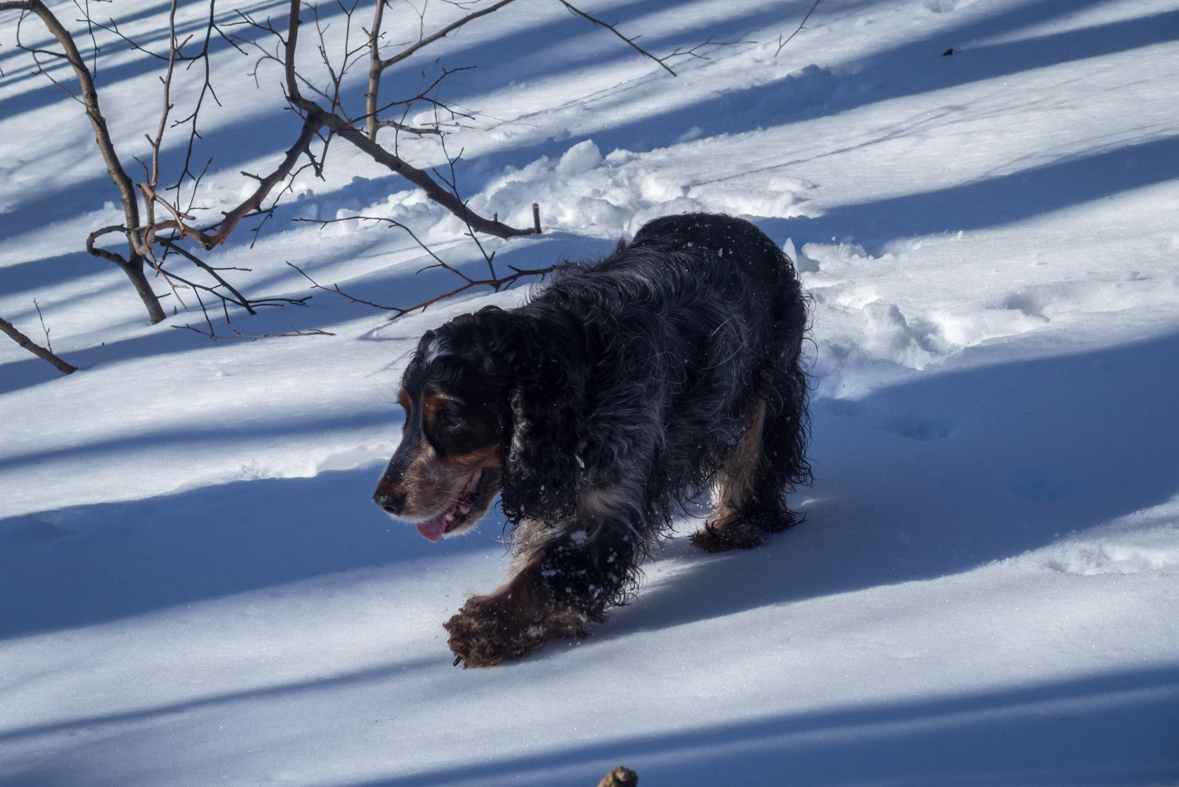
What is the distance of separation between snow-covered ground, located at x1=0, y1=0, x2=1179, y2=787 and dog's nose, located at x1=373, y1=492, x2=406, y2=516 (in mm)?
498

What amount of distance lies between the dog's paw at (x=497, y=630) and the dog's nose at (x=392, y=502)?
418 millimetres

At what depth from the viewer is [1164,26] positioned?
8195 millimetres

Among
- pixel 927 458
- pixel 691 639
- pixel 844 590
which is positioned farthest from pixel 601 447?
pixel 927 458

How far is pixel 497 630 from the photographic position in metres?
2.68

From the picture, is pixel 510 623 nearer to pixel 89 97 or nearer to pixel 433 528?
pixel 433 528

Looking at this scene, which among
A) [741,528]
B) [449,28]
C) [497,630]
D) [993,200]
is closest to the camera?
[497,630]

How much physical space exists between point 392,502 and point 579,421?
0.61m

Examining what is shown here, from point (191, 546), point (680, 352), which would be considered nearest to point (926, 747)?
point (680, 352)

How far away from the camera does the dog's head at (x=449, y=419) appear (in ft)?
8.43

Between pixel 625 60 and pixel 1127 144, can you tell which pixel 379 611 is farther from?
pixel 625 60

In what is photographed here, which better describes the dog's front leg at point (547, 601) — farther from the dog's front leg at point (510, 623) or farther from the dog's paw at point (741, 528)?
the dog's paw at point (741, 528)

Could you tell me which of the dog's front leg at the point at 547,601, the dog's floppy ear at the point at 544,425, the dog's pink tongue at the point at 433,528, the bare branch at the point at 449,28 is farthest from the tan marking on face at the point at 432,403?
the bare branch at the point at 449,28

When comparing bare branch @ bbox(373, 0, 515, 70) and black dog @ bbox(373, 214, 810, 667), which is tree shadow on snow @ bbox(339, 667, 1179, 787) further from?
bare branch @ bbox(373, 0, 515, 70)

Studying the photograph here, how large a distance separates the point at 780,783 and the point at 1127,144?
5.82 meters
